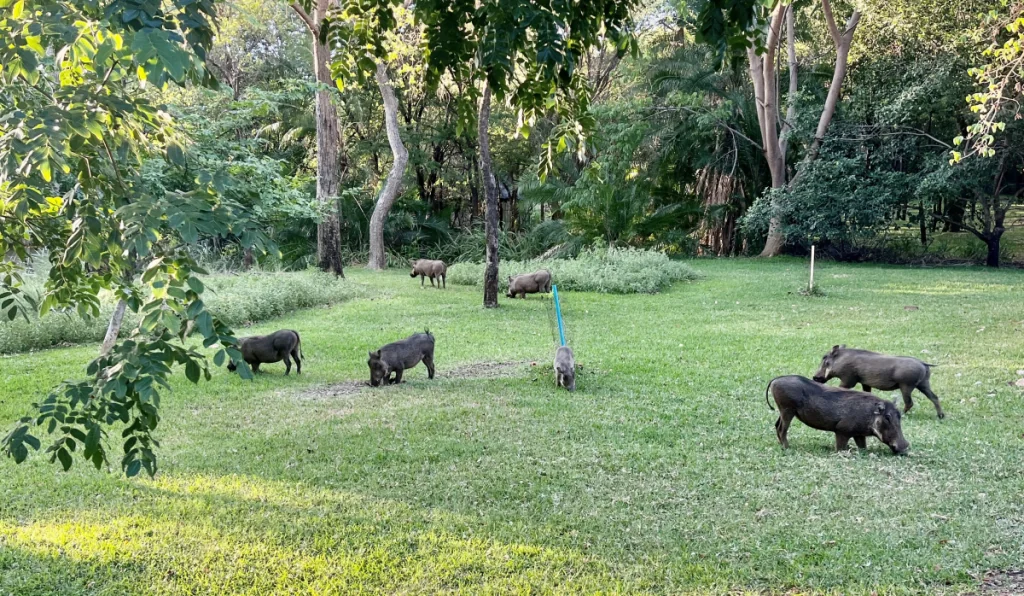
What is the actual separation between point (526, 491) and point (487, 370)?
4116mm

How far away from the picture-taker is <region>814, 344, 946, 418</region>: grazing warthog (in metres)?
6.44

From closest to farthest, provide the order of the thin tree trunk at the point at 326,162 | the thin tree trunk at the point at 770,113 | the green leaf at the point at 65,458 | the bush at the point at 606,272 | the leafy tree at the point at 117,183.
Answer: the leafy tree at the point at 117,183 → the green leaf at the point at 65,458 → the bush at the point at 606,272 → the thin tree trunk at the point at 326,162 → the thin tree trunk at the point at 770,113

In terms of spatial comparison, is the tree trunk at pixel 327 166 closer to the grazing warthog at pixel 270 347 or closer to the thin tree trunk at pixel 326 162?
the thin tree trunk at pixel 326 162

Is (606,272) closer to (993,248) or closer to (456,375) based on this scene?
(456,375)

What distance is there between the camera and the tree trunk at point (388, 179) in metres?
21.9

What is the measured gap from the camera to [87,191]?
2.74 metres

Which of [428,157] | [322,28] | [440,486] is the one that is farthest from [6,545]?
[428,157]

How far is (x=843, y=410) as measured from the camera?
5398 mm

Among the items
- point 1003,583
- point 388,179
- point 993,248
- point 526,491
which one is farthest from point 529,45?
point 993,248

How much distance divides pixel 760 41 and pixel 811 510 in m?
2.78

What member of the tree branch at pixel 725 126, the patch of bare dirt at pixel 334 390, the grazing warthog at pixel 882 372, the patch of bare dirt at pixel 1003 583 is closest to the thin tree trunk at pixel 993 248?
the tree branch at pixel 725 126

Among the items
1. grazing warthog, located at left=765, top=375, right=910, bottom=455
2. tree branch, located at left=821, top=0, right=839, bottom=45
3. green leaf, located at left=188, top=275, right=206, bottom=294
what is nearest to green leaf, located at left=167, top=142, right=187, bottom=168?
green leaf, located at left=188, top=275, right=206, bottom=294

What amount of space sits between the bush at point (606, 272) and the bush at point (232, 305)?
3.41m

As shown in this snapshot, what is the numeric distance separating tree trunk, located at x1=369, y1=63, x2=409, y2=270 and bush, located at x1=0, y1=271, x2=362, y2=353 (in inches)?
205
